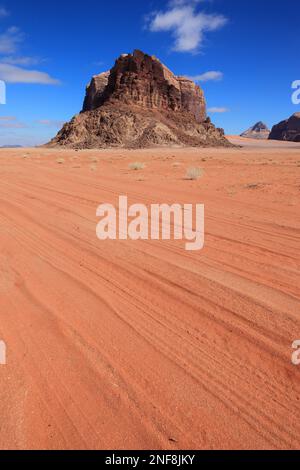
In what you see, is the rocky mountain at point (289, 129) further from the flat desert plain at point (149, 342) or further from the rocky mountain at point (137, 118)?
the flat desert plain at point (149, 342)

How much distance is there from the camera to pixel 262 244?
5.43m

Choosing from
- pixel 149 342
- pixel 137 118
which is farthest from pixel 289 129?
pixel 149 342

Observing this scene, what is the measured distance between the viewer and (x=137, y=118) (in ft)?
270

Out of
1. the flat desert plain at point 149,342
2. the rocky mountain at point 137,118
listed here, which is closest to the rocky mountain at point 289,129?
the rocky mountain at point 137,118

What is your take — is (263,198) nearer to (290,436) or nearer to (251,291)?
(251,291)

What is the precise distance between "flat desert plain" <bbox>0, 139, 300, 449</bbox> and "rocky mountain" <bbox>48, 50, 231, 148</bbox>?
7075 centimetres

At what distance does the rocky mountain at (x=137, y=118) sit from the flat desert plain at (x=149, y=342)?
232ft

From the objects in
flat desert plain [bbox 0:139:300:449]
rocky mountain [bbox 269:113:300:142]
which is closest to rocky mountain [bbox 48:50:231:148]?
flat desert plain [bbox 0:139:300:449]

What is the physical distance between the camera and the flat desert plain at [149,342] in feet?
6.97

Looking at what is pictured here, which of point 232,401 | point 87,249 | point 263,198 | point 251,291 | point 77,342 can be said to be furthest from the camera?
point 263,198

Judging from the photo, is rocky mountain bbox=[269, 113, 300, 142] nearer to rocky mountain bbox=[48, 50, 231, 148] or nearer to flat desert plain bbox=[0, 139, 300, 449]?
rocky mountain bbox=[48, 50, 231, 148]

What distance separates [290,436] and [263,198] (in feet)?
26.5
